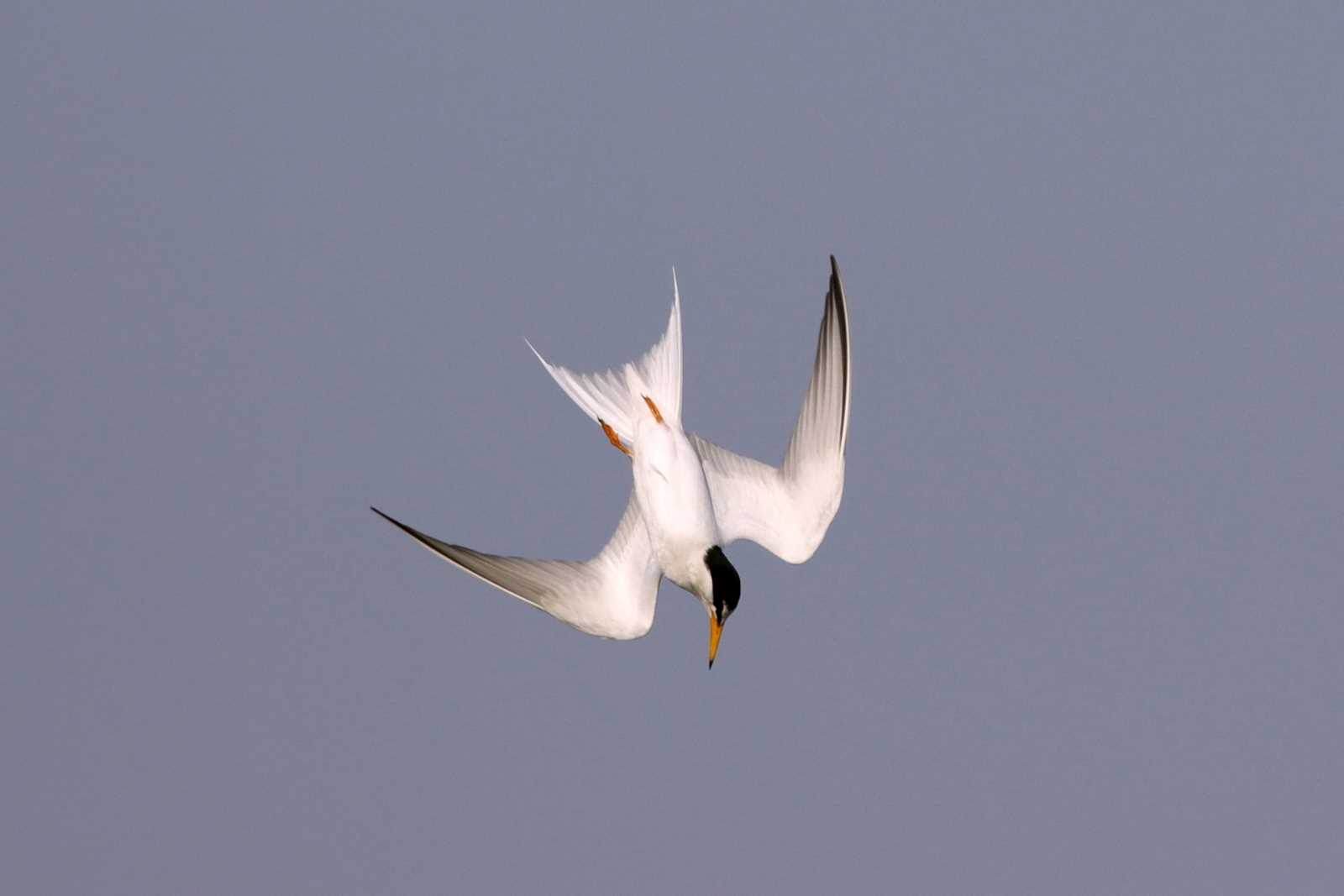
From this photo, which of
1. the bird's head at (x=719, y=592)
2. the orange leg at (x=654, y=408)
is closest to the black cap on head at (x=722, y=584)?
the bird's head at (x=719, y=592)

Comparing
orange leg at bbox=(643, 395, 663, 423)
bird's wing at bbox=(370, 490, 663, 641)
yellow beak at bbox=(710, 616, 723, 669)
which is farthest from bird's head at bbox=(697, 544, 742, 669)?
orange leg at bbox=(643, 395, 663, 423)

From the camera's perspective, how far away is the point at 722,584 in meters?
6.77

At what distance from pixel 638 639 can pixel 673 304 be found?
1393mm

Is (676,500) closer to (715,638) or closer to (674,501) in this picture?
(674,501)

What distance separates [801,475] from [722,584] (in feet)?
2.16

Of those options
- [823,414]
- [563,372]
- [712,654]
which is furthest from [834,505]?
[563,372]

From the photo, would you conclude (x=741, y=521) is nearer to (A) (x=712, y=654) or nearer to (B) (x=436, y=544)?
(A) (x=712, y=654)

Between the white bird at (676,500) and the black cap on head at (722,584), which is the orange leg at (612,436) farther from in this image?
the black cap on head at (722,584)

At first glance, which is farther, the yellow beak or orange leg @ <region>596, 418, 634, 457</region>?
orange leg @ <region>596, 418, 634, 457</region>

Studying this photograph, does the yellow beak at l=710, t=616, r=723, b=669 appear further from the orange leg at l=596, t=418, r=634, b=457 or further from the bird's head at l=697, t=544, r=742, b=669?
the orange leg at l=596, t=418, r=634, b=457

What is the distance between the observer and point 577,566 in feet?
23.3

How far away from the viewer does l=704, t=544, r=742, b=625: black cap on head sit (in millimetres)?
6777

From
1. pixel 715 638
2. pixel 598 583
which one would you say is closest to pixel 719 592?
pixel 715 638

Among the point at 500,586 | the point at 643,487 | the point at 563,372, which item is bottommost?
the point at 500,586
